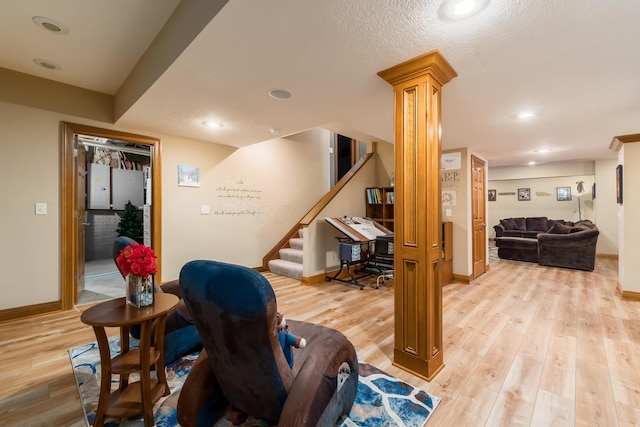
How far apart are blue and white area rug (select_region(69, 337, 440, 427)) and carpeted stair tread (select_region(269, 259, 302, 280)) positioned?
2.60 metres

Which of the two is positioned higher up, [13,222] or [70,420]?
[13,222]

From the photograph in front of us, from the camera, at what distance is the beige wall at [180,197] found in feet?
9.91

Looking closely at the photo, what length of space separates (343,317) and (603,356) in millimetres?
2275

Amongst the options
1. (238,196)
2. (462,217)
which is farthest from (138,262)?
(462,217)

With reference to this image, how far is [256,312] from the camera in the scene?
1.08 m

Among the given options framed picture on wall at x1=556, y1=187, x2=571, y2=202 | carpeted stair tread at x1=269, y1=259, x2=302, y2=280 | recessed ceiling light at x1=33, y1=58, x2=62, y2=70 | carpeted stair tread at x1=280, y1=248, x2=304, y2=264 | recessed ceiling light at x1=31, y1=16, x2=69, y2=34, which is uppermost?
recessed ceiling light at x1=33, y1=58, x2=62, y2=70

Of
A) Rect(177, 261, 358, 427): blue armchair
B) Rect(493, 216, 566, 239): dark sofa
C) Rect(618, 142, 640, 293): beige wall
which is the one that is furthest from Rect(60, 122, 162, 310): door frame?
Rect(493, 216, 566, 239): dark sofa

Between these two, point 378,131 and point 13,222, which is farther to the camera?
point 378,131

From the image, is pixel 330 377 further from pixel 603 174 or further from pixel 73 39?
pixel 603 174

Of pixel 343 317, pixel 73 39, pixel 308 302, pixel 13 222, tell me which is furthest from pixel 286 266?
pixel 73 39

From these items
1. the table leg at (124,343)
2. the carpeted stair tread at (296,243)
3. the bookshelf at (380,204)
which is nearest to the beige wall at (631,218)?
the bookshelf at (380,204)

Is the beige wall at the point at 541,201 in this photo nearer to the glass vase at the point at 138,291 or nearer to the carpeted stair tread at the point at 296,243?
the carpeted stair tread at the point at 296,243

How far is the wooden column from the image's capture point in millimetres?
2018

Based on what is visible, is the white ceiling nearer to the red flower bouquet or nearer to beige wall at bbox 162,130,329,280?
beige wall at bbox 162,130,329,280
